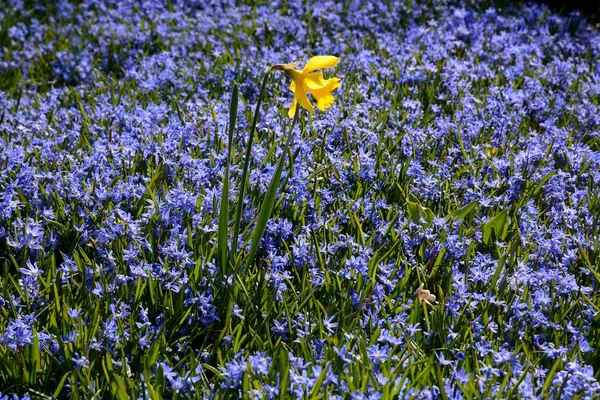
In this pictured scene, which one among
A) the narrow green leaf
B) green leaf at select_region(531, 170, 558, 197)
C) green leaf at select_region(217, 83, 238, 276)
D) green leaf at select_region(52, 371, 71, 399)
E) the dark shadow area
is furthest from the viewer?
the dark shadow area

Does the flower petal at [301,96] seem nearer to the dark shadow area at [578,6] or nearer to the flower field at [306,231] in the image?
the flower field at [306,231]

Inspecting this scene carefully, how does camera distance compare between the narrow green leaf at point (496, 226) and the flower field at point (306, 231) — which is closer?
the flower field at point (306, 231)

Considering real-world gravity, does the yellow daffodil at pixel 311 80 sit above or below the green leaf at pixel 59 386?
above

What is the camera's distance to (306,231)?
2584 mm

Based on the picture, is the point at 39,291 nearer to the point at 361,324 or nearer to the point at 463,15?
the point at 361,324

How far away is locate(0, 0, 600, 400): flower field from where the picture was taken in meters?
2.00

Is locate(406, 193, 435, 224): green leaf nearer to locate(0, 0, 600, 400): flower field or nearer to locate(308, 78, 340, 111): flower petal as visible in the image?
locate(0, 0, 600, 400): flower field

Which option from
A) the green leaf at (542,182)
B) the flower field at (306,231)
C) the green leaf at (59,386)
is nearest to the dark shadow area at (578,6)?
the flower field at (306,231)

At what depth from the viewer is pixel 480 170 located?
3020 millimetres

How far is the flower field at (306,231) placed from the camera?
2000mm

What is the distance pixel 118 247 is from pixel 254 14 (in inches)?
129

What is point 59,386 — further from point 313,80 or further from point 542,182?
point 542,182

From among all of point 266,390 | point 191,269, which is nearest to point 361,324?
point 266,390

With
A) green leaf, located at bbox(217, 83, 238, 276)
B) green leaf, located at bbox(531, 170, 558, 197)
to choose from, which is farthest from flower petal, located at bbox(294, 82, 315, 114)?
green leaf, located at bbox(531, 170, 558, 197)
